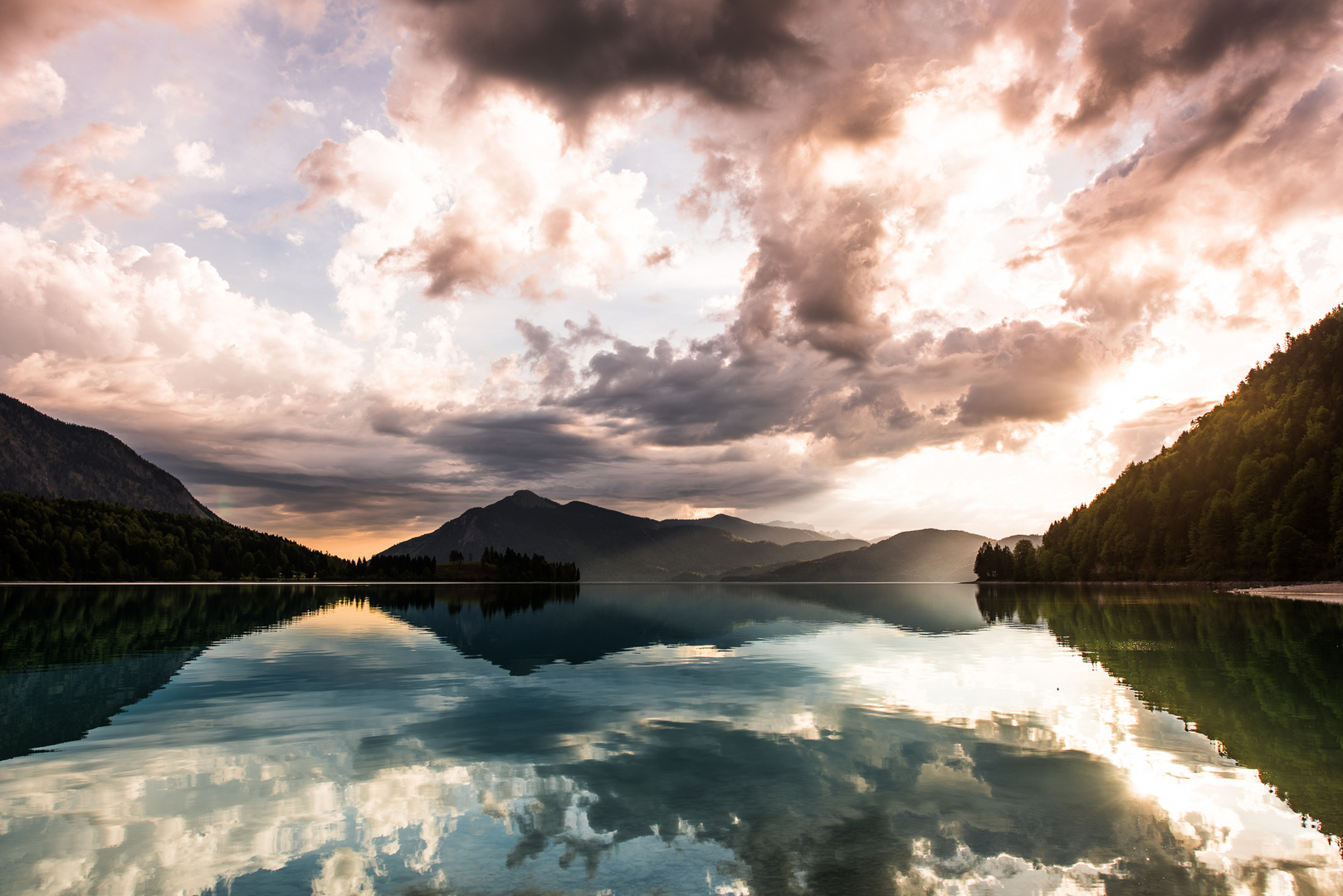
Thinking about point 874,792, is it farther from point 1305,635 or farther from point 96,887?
Answer: point 1305,635

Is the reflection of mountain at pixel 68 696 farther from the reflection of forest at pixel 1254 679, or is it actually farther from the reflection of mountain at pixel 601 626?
the reflection of forest at pixel 1254 679

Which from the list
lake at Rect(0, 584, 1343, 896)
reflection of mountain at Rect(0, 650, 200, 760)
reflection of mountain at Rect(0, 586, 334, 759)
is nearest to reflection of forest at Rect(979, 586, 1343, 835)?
lake at Rect(0, 584, 1343, 896)

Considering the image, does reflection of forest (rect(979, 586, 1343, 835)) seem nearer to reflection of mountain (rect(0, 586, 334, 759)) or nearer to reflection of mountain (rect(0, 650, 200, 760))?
reflection of mountain (rect(0, 650, 200, 760))

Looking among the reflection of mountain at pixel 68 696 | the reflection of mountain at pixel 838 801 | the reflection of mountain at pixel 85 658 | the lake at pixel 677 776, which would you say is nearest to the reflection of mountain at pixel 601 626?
the lake at pixel 677 776

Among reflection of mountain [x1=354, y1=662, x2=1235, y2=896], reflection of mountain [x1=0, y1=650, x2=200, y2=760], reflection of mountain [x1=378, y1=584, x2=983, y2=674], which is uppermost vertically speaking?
reflection of mountain [x1=0, y1=650, x2=200, y2=760]

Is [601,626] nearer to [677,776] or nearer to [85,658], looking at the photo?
[85,658]

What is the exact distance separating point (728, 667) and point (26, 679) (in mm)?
40765

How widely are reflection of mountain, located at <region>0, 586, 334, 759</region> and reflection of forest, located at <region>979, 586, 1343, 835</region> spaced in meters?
40.6

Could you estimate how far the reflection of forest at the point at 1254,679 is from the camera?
68.4ft

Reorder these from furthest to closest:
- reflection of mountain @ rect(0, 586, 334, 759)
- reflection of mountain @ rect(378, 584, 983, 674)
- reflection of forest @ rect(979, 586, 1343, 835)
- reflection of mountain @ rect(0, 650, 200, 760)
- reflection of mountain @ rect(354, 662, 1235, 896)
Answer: reflection of mountain @ rect(378, 584, 983, 674), reflection of mountain @ rect(0, 586, 334, 759), reflection of mountain @ rect(0, 650, 200, 760), reflection of forest @ rect(979, 586, 1343, 835), reflection of mountain @ rect(354, 662, 1235, 896)

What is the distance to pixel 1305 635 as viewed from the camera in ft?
185

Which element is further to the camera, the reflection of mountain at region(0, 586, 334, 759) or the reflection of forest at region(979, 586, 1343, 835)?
the reflection of mountain at region(0, 586, 334, 759)

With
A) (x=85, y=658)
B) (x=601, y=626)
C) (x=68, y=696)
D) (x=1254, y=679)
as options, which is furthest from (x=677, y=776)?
(x=601, y=626)

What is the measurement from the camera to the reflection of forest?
20836 millimetres
